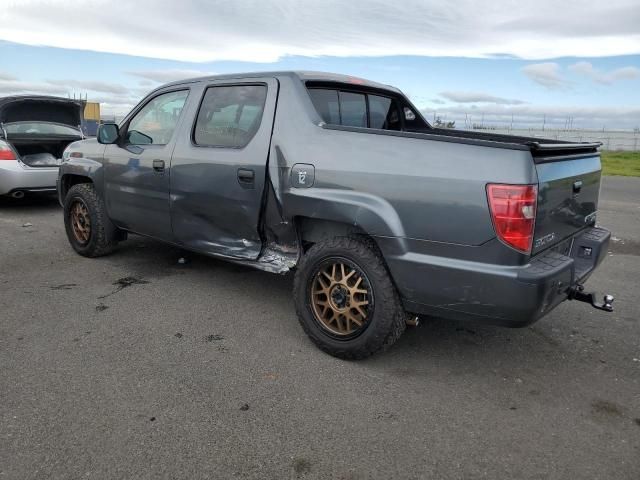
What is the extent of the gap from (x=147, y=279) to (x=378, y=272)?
108 inches

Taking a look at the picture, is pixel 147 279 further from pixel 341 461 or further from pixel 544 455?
pixel 544 455

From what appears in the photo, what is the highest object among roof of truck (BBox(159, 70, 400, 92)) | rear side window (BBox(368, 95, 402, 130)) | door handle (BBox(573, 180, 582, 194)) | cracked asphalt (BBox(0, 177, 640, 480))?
roof of truck (BBox(159, 70, 400, 92))

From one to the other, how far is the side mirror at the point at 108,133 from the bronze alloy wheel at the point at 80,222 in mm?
896

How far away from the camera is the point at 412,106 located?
5035 mm

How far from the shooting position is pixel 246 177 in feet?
12.6

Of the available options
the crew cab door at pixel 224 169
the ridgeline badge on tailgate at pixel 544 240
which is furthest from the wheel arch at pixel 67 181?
the ridgeline badge on tailgate at pixel 544 240

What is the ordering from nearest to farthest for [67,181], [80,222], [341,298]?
[341,298], [80,222], [67,181]

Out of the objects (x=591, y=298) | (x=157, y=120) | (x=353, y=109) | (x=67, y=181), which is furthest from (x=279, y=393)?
(x=67, y=181)

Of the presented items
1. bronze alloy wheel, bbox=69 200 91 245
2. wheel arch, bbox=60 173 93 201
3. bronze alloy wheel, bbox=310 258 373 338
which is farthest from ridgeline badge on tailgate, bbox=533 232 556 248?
wheel arch, bbox=60 173 93 201

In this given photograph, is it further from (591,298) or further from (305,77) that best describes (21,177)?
(591,298)

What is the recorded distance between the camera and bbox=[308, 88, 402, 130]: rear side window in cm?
400

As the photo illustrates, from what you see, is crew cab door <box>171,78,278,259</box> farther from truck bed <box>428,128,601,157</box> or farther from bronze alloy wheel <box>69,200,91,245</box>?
bronze alloy wheel <box>69,200,91,245</box>

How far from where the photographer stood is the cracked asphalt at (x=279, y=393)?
248cm

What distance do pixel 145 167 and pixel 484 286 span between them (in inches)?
125
